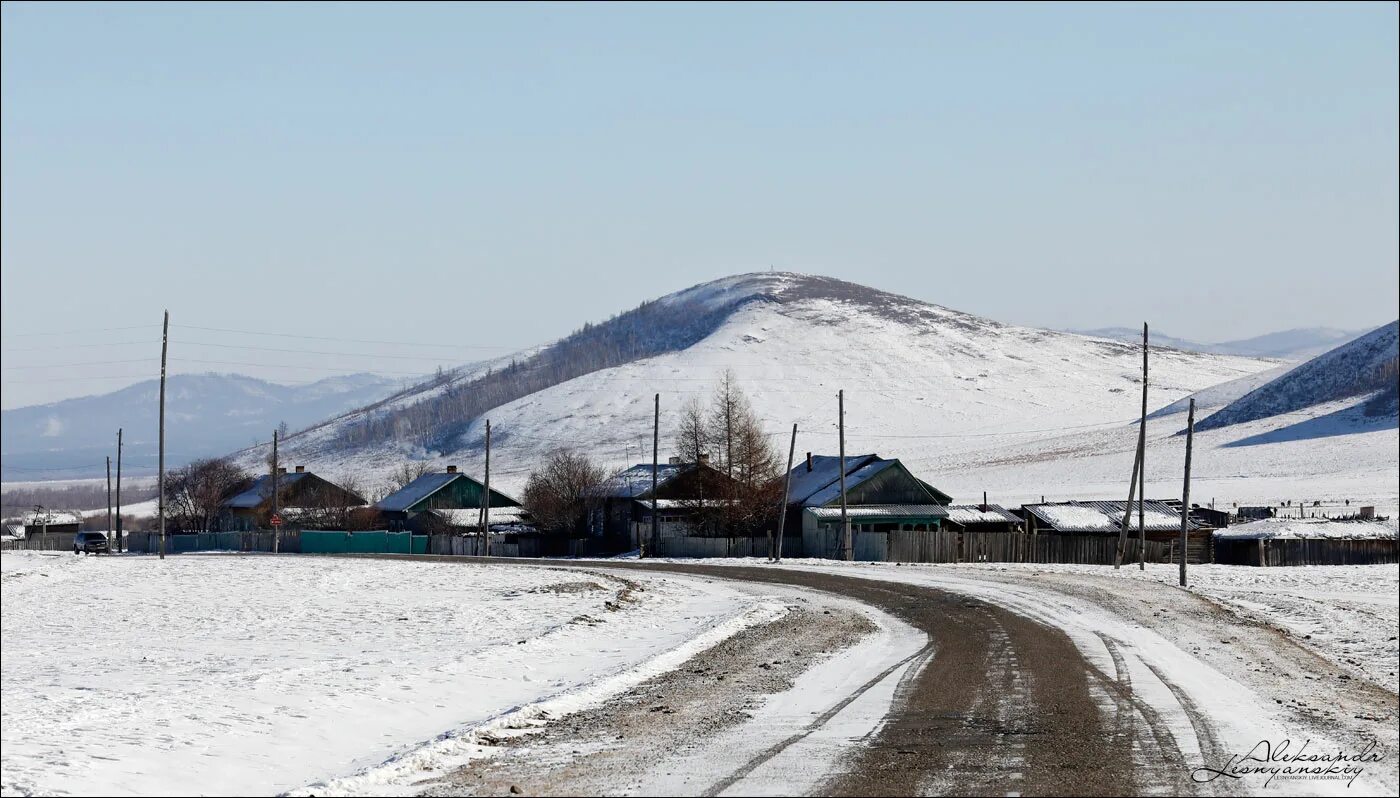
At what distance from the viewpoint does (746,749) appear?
13219 mm

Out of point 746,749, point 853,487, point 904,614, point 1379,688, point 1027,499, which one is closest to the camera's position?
point 746,749

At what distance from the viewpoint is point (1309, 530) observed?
232ft

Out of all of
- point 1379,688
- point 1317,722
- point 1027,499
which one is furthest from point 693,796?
point 1027,499

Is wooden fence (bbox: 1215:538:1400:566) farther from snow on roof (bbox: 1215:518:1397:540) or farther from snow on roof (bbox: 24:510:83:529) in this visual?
snow on roof (bbox: 24:510:83:529)

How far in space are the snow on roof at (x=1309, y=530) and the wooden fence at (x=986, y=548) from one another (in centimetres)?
414

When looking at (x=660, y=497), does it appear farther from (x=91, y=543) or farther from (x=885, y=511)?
(x=91, y=543)

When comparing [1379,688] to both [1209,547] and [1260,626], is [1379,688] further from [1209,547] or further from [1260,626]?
[1209,547]

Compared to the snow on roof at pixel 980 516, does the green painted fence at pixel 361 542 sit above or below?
below

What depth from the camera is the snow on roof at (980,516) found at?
8469 centimetres

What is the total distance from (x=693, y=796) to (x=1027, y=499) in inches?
5182

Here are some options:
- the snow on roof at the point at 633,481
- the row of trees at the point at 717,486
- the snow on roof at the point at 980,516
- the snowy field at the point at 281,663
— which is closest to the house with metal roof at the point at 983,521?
the snow on roof at the point at 980,516

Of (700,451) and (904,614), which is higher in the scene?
(700,451)

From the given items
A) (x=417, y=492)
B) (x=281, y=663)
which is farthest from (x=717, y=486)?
(x=281, y=663)

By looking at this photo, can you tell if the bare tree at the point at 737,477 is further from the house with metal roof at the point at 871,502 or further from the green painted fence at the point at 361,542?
the green painted fence at the point at 361,542
